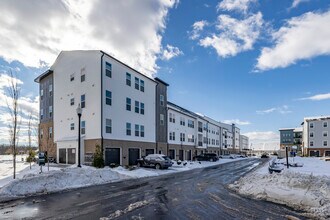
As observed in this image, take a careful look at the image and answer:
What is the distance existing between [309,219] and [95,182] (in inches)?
524

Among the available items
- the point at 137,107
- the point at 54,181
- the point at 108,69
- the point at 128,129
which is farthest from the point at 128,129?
the point at 54,181

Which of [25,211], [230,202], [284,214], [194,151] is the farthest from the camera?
[194,151]

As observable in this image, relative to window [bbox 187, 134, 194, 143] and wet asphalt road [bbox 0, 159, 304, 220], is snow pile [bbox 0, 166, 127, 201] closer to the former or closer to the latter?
wet asphalt road [bbox 0, 159, 304, 220]

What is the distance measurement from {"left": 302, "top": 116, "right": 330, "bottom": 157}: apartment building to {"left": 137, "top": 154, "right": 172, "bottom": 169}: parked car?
7579 cm

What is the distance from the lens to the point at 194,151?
56500 millimetres

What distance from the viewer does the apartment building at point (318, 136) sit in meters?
85.3

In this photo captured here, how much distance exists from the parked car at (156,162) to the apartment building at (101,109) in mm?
2307

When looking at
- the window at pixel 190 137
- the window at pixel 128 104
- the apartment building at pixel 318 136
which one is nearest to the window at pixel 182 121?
the window at pixel 190 137

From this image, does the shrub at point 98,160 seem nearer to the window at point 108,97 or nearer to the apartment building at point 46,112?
the window at point 108,97

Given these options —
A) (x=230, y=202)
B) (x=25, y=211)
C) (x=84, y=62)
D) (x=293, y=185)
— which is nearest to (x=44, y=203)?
(x=25, y=211)

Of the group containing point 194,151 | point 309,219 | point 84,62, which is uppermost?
point 84,62

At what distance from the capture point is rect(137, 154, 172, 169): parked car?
29453 mm

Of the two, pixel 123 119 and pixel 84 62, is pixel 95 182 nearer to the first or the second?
pixel 123 119

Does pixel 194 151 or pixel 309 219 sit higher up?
pixel 309 219
